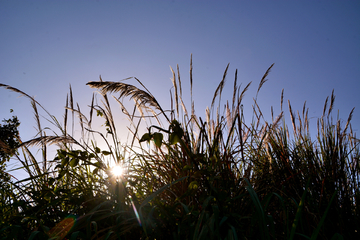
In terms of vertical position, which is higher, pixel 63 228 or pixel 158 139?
pixel 158 139

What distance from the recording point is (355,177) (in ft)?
6.42

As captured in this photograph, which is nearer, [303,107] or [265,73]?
[265,73]

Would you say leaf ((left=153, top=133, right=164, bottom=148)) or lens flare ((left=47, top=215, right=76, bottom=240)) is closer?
leaf ((left=153, top=133, right=164, bottom=148))

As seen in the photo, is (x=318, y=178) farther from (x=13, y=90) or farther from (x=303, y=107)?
(x=13, y=90)

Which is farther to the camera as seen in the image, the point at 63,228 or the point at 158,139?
the point at 63,228

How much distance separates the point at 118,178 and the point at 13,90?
1.65 m

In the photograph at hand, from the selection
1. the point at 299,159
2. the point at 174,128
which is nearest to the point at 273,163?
the point at 299,159

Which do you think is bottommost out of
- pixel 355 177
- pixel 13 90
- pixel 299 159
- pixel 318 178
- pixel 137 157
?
pixel 355 177

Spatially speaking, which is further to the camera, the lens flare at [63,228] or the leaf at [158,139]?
the lens flare at [63,228]

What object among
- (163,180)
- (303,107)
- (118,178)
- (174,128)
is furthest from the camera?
(303,107)

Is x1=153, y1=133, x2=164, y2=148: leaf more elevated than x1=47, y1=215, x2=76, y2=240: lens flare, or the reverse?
x1=153, y1=133, x2=164, y2=148: leaf

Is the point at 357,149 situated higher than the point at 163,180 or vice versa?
the point at 163,180

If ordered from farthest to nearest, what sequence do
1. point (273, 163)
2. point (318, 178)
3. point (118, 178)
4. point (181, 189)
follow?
1. point (273, 163)
2. point (318, 178)
3. point (181, 189)
4. point (118, 178)

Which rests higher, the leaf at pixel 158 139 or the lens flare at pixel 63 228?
the leaf at pixel 158 139
